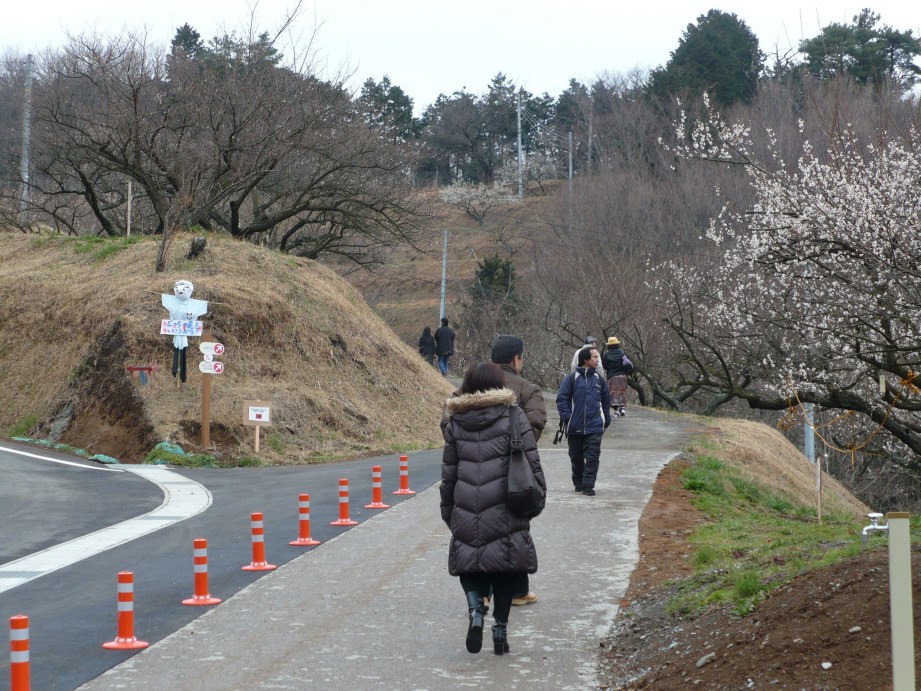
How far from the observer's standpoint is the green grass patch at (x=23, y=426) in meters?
23.2

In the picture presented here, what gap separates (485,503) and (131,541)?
6309mm

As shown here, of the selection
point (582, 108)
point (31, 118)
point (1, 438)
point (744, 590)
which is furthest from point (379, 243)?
point (582, 108)

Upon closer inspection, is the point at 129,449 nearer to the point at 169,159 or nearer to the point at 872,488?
the point at 169,159

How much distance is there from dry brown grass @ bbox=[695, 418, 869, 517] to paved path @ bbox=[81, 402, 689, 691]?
26.9ft

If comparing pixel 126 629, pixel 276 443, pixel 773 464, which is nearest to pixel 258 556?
pixel 126 629

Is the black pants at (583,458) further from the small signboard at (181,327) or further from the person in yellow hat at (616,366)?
the small signboard at (181,327)

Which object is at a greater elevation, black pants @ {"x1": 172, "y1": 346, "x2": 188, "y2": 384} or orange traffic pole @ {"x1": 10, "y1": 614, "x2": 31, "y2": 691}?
black pants @ {"x1": 172, "y1": 346, "x2": 188, "y2": 384}

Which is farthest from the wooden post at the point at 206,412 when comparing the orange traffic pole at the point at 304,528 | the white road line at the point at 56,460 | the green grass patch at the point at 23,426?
the orange traffic pole at the point at 304,528

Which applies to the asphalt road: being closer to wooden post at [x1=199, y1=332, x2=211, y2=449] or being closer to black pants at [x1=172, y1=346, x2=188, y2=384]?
wooden post at [x1=199, y1=332, x2=211, y2=449]

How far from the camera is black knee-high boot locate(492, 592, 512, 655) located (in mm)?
6707

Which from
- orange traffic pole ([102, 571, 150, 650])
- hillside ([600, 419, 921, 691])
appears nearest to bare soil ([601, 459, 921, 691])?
hillside ([600, 419, 921, 691])

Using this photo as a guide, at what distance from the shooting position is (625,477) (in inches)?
615

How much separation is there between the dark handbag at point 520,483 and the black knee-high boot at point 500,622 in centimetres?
55

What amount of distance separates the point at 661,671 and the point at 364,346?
22919 mm
